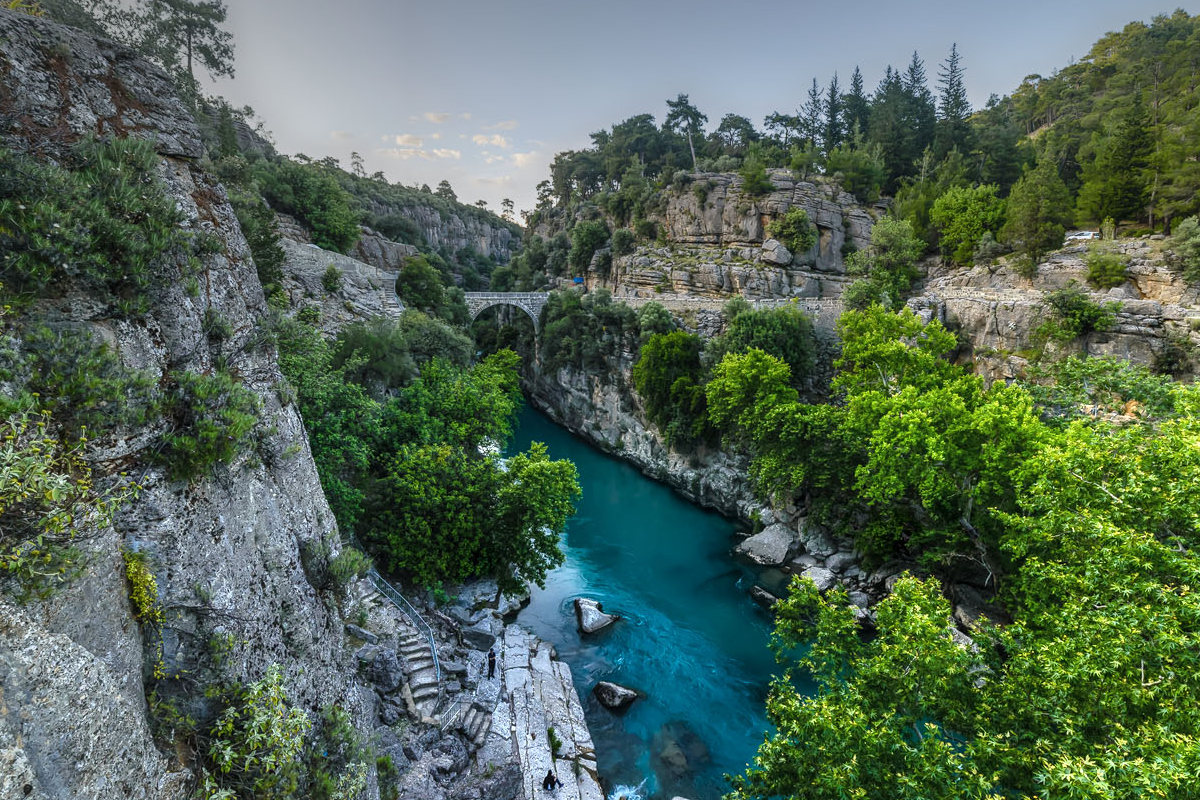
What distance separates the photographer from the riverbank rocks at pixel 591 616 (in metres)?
16.1

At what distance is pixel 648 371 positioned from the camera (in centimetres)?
2595

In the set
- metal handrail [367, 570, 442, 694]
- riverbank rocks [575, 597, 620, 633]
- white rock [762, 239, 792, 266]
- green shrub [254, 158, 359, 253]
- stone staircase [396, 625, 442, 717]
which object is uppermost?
green shrub [254, 158, 359, 253]

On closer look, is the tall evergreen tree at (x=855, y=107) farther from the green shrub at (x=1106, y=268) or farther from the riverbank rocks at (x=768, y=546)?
the riverbank rocks at (x=768, y=546)

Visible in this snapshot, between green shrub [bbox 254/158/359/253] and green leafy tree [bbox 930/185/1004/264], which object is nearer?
green shrub [bbox 254/158/359/253]

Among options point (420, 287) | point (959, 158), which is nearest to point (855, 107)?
point (959, 158)

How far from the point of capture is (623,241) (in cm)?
3994

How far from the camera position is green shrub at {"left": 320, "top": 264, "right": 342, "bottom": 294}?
21.5 metres

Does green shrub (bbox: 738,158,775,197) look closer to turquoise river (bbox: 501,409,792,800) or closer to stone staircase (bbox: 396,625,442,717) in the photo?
turquoise river (bbox: 501,409,792,800)

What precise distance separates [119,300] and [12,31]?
4.13 m

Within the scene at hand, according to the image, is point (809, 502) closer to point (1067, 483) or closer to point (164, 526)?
point (1067, 483)

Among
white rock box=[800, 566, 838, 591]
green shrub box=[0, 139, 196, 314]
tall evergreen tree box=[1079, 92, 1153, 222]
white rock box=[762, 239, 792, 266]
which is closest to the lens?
green shrub box=[0, 139, 196, 314]

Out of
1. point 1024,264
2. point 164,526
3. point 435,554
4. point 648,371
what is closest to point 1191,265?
point 1024,264

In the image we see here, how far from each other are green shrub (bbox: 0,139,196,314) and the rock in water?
1330 centimetres

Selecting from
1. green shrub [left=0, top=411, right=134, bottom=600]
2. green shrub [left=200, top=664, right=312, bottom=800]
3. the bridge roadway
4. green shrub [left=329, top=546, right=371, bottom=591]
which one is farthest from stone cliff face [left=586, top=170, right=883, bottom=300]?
green shrub [left=0, top=411, right=134, bottom=600]
